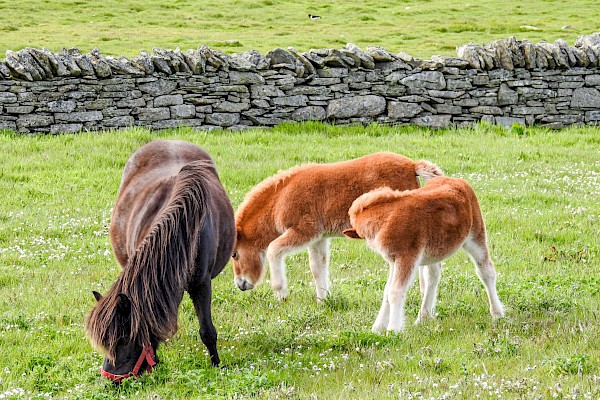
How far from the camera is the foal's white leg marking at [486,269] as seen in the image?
7156 mm

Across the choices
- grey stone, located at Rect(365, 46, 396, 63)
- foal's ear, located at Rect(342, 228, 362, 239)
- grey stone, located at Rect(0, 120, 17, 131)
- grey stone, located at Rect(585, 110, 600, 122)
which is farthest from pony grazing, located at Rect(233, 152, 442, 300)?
grey stone, located at Rect(585, 110, 600, 122)

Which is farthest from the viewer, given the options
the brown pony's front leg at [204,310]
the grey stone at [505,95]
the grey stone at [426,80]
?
the grey stone at [505,95]

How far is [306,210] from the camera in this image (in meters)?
7.90

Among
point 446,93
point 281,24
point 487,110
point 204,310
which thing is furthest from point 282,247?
point 281,24

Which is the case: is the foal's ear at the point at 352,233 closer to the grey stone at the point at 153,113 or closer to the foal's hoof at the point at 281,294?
the foal's hoof at the point at 281,294

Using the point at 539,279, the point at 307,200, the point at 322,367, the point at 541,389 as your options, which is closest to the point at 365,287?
the point at 307,200

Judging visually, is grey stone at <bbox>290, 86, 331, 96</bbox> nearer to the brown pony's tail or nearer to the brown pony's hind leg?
the brown pony's tail

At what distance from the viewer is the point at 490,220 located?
10.8m

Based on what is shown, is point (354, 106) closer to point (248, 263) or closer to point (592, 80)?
point (592, 80)

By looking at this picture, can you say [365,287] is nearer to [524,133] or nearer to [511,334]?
[511,334]

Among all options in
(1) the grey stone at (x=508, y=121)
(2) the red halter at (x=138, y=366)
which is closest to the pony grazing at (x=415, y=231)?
(2) the red halter at (x=138, y=366)

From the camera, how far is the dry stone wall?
15.8 metres

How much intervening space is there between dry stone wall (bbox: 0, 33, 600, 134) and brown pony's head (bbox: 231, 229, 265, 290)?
27.9 ft

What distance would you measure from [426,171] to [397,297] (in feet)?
5.47
